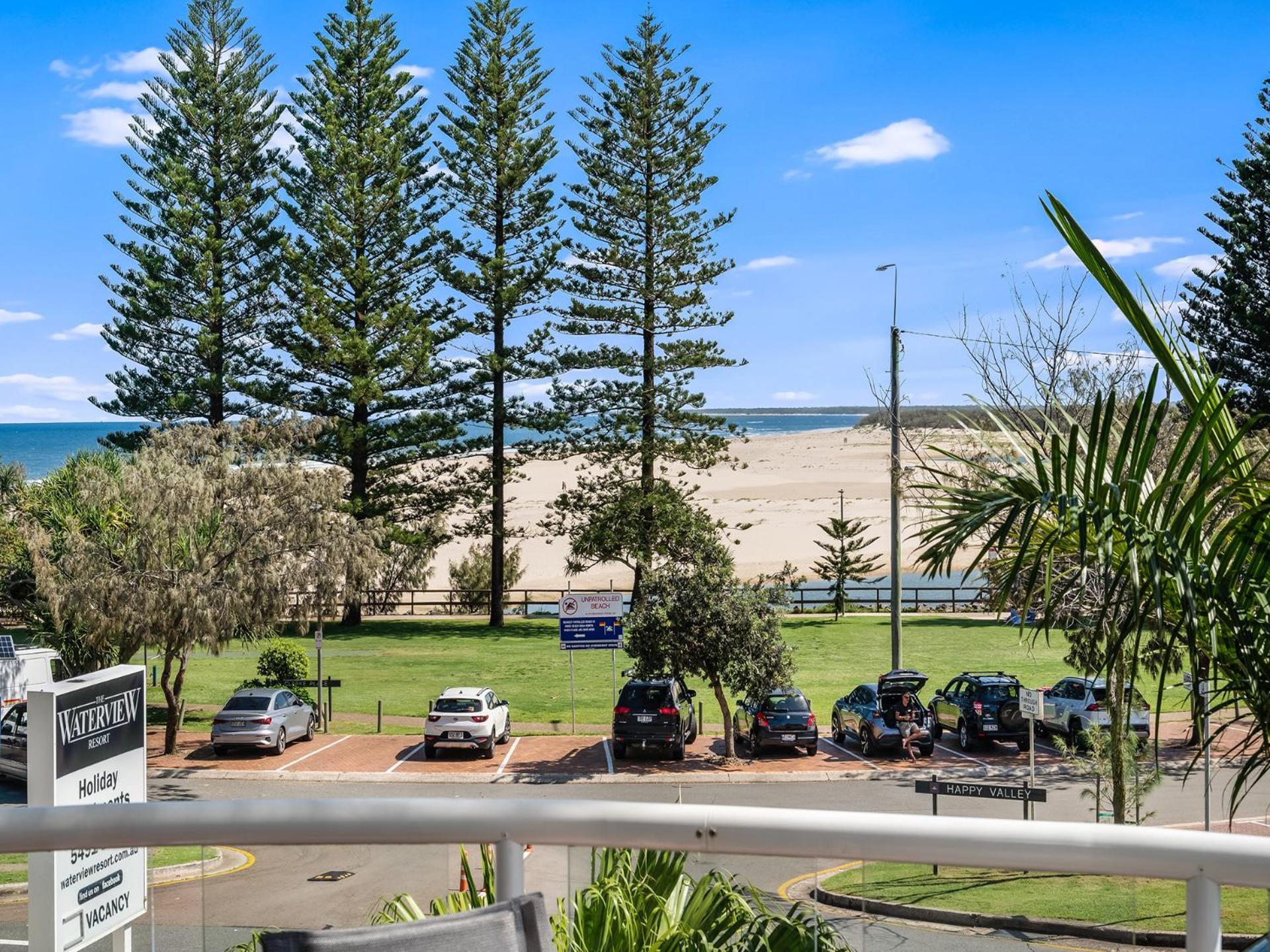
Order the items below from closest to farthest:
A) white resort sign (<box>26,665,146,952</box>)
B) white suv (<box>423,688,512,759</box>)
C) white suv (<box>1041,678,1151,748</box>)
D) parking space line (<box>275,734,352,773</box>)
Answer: white resort sign (<box>26,665,146,952</box>) < white suv (<box>1041,678,1151,748</box>) < parking space line (<box>275,734,352,773</box>) < white suv (<box>423,688,512,759</box>)

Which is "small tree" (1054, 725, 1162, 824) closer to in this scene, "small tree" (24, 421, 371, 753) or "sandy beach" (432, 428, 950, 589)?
"sandy beach" (432, 428, 950, 589)

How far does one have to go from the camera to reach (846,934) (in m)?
2.48

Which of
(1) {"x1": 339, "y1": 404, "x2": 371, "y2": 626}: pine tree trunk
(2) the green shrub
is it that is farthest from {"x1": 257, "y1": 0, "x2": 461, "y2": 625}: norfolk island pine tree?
(2) the green shrub

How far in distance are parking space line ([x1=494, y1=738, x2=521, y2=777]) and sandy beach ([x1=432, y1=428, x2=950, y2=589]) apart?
9.14 m

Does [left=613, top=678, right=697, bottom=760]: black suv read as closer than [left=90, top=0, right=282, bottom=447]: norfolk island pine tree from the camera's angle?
Yes

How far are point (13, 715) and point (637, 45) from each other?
34.1 meters

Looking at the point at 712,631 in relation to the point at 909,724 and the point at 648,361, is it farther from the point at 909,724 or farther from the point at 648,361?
the point at 648,361

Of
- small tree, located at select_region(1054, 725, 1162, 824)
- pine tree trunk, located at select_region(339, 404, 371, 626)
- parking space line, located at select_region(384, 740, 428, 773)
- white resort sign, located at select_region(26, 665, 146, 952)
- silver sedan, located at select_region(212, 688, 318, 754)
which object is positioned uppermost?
pine tree trunk, located at select_region(339, 404, 371, 626)

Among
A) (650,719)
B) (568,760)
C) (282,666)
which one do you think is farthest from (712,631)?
(282,666)

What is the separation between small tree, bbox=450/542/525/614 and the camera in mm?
48469

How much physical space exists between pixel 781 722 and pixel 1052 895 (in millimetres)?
21304

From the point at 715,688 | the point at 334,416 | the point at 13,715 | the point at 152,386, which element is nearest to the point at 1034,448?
the point at 715,688

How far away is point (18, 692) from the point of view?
21.8 meters

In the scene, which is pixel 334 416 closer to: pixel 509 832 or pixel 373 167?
pixel 373 167
